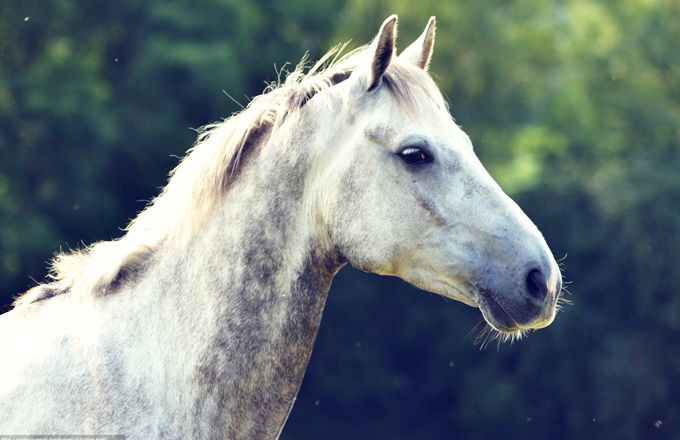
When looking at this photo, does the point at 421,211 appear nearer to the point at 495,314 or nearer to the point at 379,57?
the point at 495,314

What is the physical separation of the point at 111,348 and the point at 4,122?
9832mm

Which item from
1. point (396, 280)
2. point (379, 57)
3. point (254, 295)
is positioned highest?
point (379, 57)

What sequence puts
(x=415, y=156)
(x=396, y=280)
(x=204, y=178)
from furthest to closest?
1. (x=396, y=280)
2. (x=204, y=178)
3. (x=415, y=156)

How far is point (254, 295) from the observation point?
92.6 inches

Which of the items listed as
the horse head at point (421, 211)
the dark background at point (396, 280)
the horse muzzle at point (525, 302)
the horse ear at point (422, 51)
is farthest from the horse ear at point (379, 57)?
the dark background at point (396, 280)

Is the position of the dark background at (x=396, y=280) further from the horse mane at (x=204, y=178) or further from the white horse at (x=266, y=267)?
the white horse at (x=266, y=267)

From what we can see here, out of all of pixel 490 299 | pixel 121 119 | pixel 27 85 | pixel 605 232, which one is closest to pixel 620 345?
pixel 605 232

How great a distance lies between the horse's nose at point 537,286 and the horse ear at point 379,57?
0.84 m

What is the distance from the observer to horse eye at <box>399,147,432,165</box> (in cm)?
238

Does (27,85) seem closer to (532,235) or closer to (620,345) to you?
(620,345)

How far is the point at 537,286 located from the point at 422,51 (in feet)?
3.67

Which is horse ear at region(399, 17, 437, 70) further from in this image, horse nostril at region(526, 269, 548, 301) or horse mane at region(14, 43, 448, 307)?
horse nostril at region(526, 269, 548, 301)

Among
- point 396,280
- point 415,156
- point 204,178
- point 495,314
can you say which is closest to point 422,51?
point 415,156

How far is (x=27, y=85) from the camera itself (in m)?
10.8
